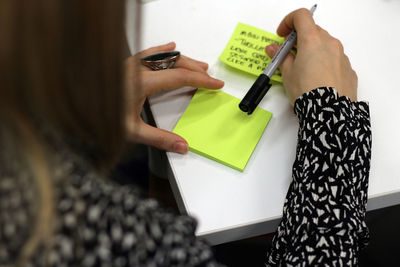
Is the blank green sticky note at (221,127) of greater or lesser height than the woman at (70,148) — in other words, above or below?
below

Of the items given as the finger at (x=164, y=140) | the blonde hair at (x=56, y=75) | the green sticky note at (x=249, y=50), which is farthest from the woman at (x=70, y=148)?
the green sticky note at (x=249, y=50)

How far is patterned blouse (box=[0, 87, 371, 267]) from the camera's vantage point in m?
0.29

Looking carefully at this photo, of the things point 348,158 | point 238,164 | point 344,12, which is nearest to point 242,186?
point 238,164

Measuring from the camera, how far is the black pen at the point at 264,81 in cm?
59

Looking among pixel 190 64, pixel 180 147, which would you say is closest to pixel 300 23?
pixel 190 64

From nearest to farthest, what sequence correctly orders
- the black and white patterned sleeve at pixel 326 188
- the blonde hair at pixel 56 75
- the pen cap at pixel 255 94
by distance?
1. the blonde hair at pixel 56 75
2. the black and white patterned sleeve at pixel 326 188
3. the pen cap at pixel 255 94

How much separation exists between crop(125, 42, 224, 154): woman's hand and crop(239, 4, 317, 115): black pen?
54 millimetres

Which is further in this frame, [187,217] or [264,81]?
[264,81]

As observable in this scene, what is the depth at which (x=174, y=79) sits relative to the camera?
0.60 m

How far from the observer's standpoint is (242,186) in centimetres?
54

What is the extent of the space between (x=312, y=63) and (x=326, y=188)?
22 centimetres

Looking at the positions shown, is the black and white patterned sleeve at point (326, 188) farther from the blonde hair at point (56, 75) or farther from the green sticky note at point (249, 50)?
the blonde hair at point (56, 75)

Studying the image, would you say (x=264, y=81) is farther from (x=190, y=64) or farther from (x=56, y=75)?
(x=56, y=75)

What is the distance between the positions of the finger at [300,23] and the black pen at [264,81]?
13 millimetres
